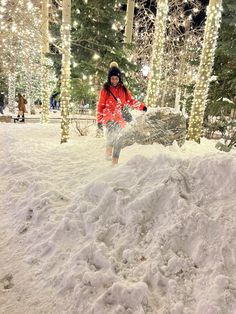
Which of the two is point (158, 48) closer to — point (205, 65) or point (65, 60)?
point (205, 65)

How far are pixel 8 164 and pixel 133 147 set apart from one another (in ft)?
10.8

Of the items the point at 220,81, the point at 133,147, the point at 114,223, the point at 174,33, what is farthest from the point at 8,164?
the point at 174,33

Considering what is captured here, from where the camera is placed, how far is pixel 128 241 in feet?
12.9

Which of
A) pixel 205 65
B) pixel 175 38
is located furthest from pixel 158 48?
pixel 175 38

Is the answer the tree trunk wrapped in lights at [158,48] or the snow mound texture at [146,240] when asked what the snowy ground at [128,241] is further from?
the tree trunk wrapped in lights at [158,48]

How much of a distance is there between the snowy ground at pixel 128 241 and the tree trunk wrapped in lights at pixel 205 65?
561 centimetres

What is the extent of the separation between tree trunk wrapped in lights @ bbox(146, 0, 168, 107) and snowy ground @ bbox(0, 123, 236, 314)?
6447mm

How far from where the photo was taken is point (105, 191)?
4.95m

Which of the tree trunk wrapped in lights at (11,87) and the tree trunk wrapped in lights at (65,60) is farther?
the tree trunk wrapped in lights at (11,87)

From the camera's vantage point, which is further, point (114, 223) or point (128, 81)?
point (128, 81)

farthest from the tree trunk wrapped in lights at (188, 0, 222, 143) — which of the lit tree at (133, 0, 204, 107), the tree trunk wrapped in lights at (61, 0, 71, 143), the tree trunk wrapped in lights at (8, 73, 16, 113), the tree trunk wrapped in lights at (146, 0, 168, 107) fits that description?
the tree trunk wrapped in lights at (8, 73, 16, 113)

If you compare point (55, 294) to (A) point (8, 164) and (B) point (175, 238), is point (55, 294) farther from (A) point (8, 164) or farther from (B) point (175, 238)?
(A) point (8, 164)

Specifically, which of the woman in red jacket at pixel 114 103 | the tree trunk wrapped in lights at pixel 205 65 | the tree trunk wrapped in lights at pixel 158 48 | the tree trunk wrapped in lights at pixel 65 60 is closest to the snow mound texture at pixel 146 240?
the woman in red jacket at pixel 114 103

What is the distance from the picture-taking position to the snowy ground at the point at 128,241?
10.2 feet
